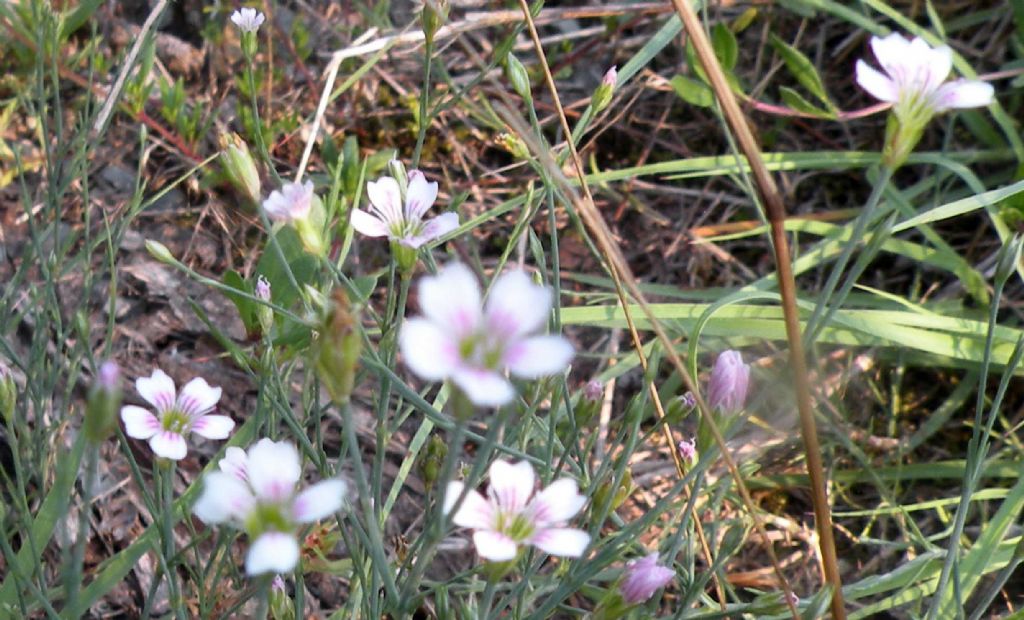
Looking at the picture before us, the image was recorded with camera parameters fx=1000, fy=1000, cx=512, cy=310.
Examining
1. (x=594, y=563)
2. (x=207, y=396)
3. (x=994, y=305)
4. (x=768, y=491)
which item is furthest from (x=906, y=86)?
(x=768, y=491)

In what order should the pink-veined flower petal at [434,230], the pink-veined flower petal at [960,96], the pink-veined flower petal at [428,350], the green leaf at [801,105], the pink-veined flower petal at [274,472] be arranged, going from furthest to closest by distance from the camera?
the green leaf at [801,105] < the pink-veined flower petal at [434,230] < the pink-veined flower petal at [960,96] < the pink-veined flower petal at [274,472] < the pink-veined flower petal at [428,350]

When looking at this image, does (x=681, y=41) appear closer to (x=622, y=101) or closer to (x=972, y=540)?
(x=622, y=101)

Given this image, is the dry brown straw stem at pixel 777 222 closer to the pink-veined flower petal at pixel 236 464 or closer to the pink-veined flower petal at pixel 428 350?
the pink-veined flower petal at pixel 428 350

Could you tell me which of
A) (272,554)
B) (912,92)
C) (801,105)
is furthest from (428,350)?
(801,105)

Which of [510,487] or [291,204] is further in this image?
[291,204]

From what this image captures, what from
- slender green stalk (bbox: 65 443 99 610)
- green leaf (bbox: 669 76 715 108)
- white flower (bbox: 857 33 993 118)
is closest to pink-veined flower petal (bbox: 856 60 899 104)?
white flower (bbox: 857 33 993 118)

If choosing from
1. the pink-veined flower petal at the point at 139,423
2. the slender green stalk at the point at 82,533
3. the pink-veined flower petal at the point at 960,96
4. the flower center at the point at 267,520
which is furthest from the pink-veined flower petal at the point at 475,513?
the pink-veined flower petal at the point at 960,96

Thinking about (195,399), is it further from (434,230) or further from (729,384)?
(729,384)
